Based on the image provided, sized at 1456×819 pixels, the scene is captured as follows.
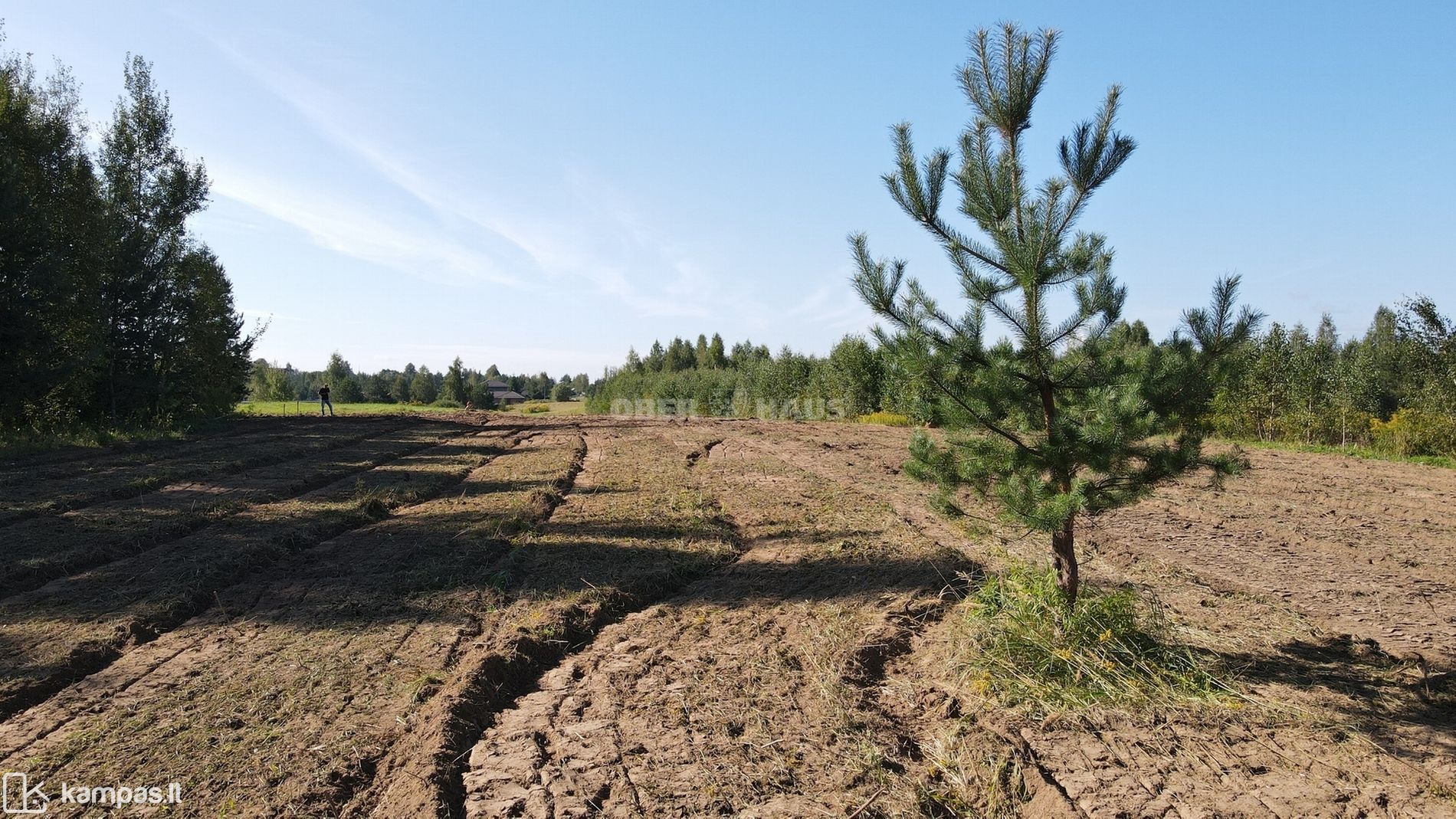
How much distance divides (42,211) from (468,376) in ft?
242

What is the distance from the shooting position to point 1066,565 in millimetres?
4441

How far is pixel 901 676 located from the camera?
14.5 ft

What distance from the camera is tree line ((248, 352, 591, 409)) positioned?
67.8m

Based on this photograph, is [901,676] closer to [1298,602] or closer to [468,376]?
[1298,602]

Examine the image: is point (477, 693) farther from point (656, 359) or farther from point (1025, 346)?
point (656, 359)

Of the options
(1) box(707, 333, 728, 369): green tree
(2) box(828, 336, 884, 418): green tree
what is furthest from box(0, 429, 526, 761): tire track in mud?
(1) box(707, 333, 728, 369): green tree

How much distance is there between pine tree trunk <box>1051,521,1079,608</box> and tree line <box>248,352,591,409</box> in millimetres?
50159

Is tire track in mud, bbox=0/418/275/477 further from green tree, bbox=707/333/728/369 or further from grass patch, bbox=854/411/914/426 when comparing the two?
green tree, bbox=707/333/728/369

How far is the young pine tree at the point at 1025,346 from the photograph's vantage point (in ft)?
13.0

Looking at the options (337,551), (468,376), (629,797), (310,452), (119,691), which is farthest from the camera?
(468,376)

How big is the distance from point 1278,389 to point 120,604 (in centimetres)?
2768

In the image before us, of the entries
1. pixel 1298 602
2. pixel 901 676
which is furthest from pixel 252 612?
pixel 1298 602

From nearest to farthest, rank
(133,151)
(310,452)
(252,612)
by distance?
(252,612) < (310,452) < (133,151)

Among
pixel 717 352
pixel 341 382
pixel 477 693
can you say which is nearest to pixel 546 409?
pixel 717 352
